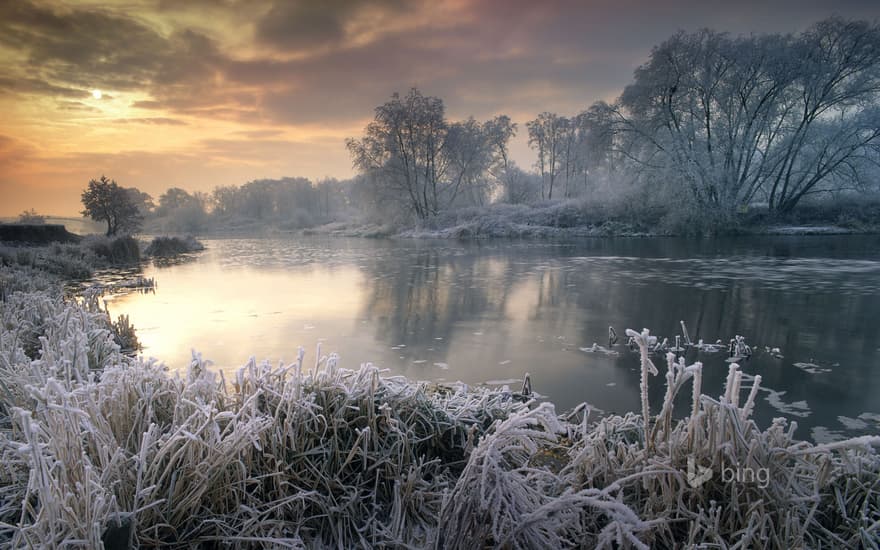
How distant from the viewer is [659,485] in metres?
1.89

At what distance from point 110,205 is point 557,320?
3149cm

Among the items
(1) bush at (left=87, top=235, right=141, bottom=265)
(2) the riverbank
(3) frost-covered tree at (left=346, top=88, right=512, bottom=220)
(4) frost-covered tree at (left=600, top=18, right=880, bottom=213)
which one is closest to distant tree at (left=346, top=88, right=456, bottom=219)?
(3) frost-covered tree at (left=346, top=88, right=512, bottom=220)

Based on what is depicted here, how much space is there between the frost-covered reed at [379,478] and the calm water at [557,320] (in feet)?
7.45

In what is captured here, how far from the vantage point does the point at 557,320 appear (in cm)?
808

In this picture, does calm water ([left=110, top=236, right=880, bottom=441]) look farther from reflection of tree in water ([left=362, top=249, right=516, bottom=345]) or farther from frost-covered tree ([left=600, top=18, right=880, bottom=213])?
frost-covered tree ([left=600, top=18, right=880, bottom=213])

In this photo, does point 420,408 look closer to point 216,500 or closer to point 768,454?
point 216,500

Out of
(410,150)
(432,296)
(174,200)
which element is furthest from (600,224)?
(174,200)

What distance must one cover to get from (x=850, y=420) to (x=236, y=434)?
4.73 meters

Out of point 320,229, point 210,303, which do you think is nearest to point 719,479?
point 210,303

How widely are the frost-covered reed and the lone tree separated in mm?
32513

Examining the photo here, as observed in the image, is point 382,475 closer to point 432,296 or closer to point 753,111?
point 432,296

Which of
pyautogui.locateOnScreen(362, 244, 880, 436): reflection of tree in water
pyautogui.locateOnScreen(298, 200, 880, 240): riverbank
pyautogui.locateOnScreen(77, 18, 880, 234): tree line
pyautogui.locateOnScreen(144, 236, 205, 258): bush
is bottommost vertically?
pyautogui.locateOnScreen(362, 244, 880, 436): reflection of tree in water

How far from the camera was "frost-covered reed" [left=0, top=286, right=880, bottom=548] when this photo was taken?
1.61m

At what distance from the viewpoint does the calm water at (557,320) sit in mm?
4809
